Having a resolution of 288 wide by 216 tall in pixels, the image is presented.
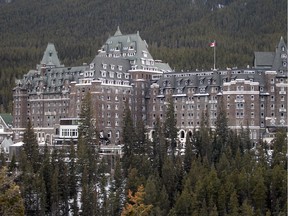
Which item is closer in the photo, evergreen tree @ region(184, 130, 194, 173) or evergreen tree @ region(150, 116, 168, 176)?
evergreen tree @ region(184, 130, 194, 173)

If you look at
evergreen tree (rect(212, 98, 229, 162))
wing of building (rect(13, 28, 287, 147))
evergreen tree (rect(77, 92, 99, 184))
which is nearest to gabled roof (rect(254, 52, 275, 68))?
wing of building (rect(13, 28, 287, 147))

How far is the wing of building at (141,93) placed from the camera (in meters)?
117

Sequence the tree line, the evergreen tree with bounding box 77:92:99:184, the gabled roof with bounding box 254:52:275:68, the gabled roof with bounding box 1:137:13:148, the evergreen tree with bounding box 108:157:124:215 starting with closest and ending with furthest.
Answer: the tree line
the evergreen tree with bounding box 108:157:124:215
the evergreen tree with bounding box 77:92:99:184
the gabled roof with bounding box 254:52:275:68
the gabled roof with bounding box 1:137:13:148

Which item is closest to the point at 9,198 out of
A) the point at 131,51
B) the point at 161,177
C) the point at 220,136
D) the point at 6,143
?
the point at 161,177

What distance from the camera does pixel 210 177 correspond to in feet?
260

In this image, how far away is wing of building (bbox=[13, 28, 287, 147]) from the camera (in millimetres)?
117312

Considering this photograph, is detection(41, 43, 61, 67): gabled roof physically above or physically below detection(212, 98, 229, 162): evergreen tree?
above

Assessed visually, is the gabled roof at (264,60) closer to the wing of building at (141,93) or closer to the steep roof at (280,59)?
the wing of building at (141,93)

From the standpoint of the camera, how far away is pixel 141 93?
128 metres

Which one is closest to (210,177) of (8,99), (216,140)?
(216,140)

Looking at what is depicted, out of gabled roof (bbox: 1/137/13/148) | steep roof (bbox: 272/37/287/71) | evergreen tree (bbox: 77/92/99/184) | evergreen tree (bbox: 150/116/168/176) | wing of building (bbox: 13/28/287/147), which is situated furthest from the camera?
gabled roof (bbox: 1/137/13/148)

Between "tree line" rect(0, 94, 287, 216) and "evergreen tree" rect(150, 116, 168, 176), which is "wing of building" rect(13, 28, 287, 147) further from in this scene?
"evergreen tree" rect(150, 116, 168, 176)

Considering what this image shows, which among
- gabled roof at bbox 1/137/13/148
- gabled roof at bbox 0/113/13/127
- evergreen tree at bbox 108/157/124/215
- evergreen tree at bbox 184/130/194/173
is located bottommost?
evergreen tree at bbox 108/157/124/215

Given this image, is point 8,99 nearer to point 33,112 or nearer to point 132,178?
point 33,112
